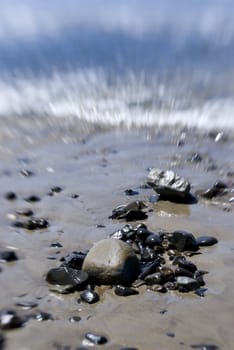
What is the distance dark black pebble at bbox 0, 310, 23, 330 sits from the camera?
2.57 metres

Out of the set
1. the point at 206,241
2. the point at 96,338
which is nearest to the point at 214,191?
the point at 206,241

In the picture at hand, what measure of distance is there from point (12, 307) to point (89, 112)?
15.1ft

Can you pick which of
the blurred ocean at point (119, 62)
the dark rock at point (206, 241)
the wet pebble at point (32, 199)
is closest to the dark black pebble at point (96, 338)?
the dark rock at point (206, 241)

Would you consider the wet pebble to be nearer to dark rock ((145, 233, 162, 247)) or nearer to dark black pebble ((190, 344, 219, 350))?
dark rock ((145, 233, 162, 247))

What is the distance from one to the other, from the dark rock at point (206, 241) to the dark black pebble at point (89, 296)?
791 mm

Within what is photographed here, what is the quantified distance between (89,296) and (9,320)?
396mm

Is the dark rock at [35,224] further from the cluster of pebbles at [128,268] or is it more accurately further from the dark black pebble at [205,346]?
the dark black pebble at [205,346]

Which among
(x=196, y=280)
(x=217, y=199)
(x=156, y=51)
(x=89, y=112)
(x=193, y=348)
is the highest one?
(x=156, y=51)

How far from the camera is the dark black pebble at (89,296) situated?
2.80 metres

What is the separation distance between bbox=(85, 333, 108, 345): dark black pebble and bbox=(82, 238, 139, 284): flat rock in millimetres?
462

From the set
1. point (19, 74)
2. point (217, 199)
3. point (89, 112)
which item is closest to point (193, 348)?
point (217, 199)

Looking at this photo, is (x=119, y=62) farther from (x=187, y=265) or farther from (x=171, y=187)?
(x=187, y=265)

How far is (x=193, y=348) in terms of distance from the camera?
244 cm

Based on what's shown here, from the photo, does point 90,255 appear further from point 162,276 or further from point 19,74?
point 19,74
